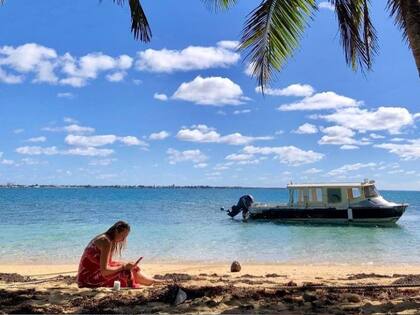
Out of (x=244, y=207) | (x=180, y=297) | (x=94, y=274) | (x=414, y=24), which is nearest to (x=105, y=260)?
(x=94, y=274)

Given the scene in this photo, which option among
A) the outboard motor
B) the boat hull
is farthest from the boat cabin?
the outboard motor

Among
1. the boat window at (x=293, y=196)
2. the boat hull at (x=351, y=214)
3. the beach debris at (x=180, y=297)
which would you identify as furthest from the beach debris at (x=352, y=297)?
the boat window at (x=293, y=196)

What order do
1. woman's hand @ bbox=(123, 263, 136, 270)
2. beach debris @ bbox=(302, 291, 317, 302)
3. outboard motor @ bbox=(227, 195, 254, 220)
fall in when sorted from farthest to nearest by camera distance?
outboard motor @ bbox=(227, 195, 254, 220) → woman's hand @ bbox=(123, 263, 136, 270) → beach debris @ bbox=(302, 291, 317, 302)

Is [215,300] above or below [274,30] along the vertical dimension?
below

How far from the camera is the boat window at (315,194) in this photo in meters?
25.7

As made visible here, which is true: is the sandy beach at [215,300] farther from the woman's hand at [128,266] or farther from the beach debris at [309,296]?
the woman's hand at [128,266]

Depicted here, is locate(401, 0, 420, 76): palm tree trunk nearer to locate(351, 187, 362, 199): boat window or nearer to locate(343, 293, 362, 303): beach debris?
locate(343, 293, 362, 303): beach debris

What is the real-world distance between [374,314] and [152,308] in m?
2.23

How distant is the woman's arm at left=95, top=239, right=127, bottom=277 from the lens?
641 centimetres

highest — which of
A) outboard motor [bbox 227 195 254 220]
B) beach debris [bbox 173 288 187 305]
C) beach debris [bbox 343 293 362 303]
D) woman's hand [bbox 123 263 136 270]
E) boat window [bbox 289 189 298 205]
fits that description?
boat window [bbox 289 189 298 205]

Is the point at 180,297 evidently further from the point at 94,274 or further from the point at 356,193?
the point at 356,193

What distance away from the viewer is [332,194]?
25.5m

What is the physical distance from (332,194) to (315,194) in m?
0.88

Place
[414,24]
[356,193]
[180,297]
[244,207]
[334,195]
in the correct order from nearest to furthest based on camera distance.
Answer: [414,24]
[180,297]
[356,193]
[334,195]
[244,207]
